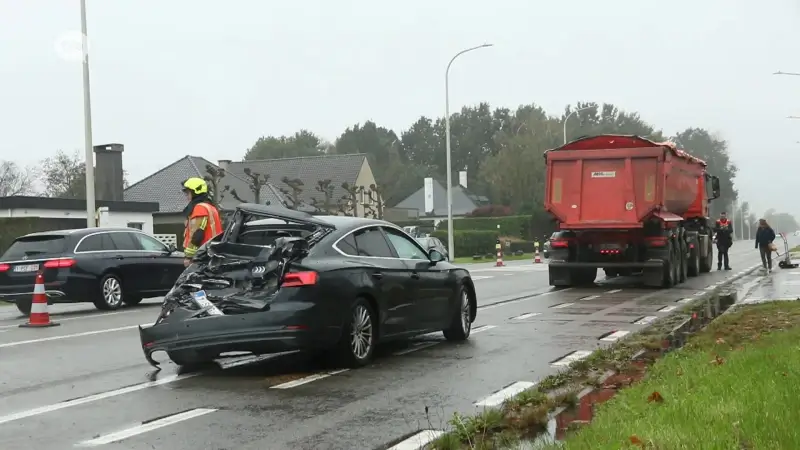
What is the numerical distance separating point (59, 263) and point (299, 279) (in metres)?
9.32

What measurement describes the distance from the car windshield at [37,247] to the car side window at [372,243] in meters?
8.87

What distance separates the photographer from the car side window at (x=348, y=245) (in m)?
9.11

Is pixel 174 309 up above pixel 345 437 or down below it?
above

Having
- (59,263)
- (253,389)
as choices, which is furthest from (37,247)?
(253,389)

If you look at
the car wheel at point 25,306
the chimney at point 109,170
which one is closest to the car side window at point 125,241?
the car wheel at point 25,306

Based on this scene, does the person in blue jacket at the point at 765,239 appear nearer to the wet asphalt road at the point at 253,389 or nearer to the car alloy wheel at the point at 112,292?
the wet asphalt road at the point at 253,389

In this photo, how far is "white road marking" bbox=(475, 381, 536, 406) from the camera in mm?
7250

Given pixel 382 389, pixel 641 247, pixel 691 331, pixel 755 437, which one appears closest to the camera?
pixel 755 437

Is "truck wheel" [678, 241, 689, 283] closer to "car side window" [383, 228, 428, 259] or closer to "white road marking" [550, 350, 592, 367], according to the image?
"white road marking" [550, 350, 592, 367]

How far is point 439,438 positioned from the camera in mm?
5770

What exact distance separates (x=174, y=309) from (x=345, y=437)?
3277 millimetres

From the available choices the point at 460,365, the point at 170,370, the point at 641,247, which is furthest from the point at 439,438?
the point at 641,247

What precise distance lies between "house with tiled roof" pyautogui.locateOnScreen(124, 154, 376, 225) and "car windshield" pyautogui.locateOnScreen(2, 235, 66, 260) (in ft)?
133

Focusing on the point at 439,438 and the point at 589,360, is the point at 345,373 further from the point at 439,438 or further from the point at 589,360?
the point at 439,438
